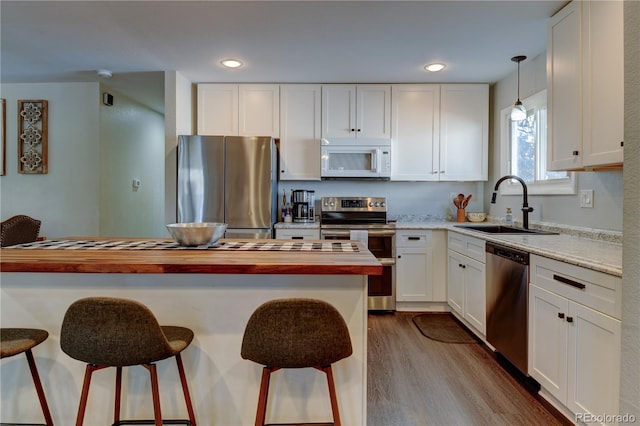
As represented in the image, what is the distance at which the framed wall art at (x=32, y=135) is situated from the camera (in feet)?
12.8

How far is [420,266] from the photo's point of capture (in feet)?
11.5

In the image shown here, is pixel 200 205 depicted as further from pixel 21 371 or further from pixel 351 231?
pixel 21 371

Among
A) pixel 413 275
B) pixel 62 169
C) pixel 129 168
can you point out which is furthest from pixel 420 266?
pixel 62 169

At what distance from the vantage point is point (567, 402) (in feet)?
5.61

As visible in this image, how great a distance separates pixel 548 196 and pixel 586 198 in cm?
44

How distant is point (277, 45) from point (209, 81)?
3.98 feet

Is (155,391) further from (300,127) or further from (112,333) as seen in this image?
(300,127)

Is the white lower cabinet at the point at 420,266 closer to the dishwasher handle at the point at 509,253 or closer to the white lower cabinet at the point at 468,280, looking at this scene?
the white lower cabinet at the point at 468,280

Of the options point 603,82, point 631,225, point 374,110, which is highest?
point 374,110

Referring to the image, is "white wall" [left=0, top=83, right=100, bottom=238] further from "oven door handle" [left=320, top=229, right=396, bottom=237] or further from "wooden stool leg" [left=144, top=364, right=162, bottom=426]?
"wooden stool leg" [left=144, top=364, right=162, bottom=426]

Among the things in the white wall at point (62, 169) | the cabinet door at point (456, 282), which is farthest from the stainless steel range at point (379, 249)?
the white wall at point (62, 169)

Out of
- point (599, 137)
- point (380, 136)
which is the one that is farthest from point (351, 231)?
point (599, 137)

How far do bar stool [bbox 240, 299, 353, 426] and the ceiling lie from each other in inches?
76.1

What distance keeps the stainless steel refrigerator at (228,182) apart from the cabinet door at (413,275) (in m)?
1.38
